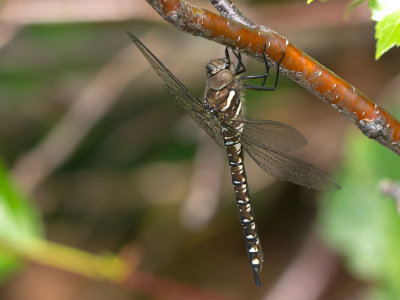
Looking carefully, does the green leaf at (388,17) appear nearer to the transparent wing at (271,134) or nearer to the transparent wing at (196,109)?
the transparent wing at (271,134)

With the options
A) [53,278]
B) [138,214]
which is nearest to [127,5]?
[138,214]

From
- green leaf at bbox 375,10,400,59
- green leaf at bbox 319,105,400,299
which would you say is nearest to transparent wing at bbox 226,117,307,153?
green leaf at bbox 375,10,400,59

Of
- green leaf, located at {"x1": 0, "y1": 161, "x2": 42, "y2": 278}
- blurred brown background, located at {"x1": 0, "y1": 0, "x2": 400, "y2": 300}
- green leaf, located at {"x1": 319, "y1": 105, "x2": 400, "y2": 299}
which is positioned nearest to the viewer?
green leaf, located at {"x1": 0, "y1": 161, "x2": 42, "y2": 278}

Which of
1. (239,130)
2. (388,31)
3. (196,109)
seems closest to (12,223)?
(196,109)

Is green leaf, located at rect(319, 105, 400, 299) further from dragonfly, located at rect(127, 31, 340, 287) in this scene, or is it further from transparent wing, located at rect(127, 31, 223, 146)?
transparent wing, located at rect(127, 31, 223, 146)

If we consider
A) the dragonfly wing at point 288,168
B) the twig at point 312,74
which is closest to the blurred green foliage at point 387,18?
the twig at point 312,74

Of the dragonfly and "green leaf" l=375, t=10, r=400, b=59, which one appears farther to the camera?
the dragonfly

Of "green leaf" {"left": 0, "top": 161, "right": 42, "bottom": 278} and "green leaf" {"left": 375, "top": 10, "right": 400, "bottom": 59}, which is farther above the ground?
"green leaf" {"left": 375, "top": 10, "right": 400, "bottom": 59}

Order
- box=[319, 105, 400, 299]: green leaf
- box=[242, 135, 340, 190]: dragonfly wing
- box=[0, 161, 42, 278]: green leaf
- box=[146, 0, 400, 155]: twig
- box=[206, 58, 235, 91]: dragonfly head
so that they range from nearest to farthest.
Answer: box=[146, 0, 400, 155]: twig, box=[242, 135, 340, 190]: dragonfly wing, box=[206, 58, 235, 91]: dragonfly head, box=[0, 161, 42, 278]: green leaf, box=[319, 105, 400, 299]: green leaf
